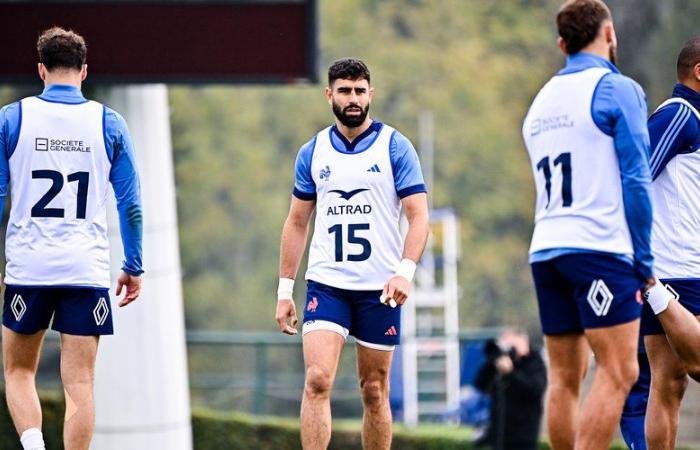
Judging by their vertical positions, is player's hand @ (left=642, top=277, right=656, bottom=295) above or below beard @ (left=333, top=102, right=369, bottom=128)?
below

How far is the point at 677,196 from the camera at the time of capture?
970 centimetres

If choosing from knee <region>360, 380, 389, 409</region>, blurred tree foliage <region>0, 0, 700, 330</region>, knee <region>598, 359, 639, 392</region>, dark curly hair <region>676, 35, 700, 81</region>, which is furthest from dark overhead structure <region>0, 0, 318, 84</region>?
blurred tree foliage <region>0, 0, 700, 330</region>

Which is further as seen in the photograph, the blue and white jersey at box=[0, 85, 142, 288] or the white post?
the white post

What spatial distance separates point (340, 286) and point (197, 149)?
41306 mm

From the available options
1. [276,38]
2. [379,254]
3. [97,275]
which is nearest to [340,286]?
[379,254]

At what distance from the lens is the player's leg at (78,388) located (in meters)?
9.60

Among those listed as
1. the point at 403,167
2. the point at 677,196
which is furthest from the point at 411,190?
the point at 677,196

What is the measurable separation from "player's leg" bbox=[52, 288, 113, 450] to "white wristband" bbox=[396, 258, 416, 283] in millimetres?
1690

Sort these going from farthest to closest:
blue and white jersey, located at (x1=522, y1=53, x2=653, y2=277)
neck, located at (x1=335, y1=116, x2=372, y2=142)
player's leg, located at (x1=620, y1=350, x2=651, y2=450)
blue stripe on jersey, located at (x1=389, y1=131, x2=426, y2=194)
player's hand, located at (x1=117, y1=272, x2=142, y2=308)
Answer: neck, located at (x1=335, y1=116, x2=372, y2=142) < blue stripe on jersey, located at (x1=389, y1=131, x2=426, y2=194) < player's hand, located at (x1=117, y1=272, x2=142, y2=308) < player's leg, located at (x1=620, y1=350, x2=651, y2=450) < blue and white jersey, located at (x1=522, y1=53, x2=653, y2=277)

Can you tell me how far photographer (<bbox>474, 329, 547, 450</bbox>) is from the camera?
18.0 m

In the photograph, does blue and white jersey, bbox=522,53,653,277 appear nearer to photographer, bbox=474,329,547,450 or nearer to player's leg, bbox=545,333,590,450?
player's leg, bbox=545,333,590,450

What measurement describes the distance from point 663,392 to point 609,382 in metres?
1.36

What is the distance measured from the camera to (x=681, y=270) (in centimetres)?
971

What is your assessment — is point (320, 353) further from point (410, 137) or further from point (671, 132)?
point (410, 137)
